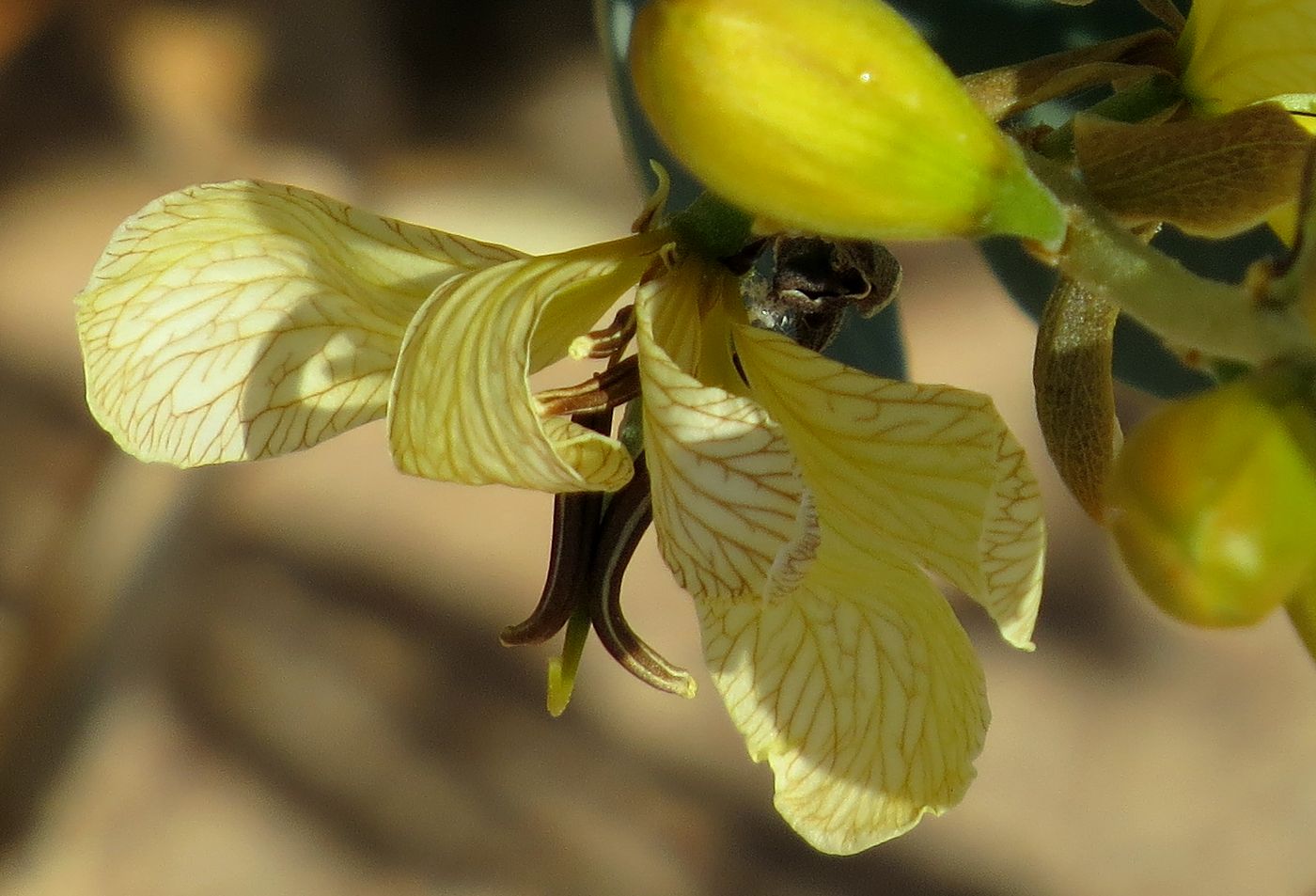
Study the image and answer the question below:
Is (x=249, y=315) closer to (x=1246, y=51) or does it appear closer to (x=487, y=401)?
(x=487, y=401)

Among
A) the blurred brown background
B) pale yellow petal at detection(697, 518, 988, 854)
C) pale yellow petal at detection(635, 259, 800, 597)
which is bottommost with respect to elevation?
the blurred brown background

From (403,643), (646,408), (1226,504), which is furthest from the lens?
(403,643)

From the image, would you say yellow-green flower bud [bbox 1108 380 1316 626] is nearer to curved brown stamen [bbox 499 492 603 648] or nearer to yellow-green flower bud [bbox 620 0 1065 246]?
yellow-green flower bud [bbox 620 0 1065 246]

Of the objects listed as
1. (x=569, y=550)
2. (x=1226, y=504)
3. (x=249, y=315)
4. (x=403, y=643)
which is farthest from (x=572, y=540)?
(x=403, y=643)

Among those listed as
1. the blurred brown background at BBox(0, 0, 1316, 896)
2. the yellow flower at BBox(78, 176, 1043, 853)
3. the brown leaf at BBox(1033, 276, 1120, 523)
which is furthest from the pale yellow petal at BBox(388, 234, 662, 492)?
the blurred brown background at BBox(0, 0, 1316, 896)

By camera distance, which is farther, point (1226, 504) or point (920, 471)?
point (920, 471)

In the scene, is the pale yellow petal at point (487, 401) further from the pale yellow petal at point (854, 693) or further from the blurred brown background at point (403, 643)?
the blurred brown background at point (403, 643)

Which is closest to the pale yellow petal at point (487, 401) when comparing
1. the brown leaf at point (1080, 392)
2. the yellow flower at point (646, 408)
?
the yellow flower at point (646, 408)
